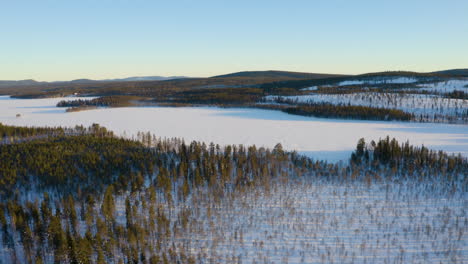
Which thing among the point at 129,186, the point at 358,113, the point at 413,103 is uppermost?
the point at 413,103

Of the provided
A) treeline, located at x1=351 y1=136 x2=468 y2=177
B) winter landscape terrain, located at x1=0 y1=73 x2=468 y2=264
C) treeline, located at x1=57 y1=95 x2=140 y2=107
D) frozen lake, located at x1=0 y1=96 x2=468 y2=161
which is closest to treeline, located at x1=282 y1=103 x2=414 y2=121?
frozen lake, located at x1=0 y1=96 x2=468 y2=161

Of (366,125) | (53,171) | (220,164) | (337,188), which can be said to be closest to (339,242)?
(337,188)

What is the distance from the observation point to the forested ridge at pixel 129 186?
8.95m

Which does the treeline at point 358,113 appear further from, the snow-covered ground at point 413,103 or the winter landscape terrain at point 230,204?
the winter landscape terrain at point 230,204

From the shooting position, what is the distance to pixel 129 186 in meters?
13.7

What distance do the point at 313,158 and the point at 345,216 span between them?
7.99 metres

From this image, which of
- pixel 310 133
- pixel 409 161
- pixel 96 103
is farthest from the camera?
pixel 96 103

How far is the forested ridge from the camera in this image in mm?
8945

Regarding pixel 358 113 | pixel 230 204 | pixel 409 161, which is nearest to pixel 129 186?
pixel 230 204

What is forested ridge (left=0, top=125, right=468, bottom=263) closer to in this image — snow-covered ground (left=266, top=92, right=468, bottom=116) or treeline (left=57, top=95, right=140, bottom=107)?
snow-covered ground (left=266, top=92, right=468, bottom=116)

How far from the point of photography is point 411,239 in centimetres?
924

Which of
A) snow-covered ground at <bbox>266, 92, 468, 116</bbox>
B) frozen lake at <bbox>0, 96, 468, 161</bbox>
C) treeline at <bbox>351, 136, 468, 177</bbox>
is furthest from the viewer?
snow-covered ground at <bbox>266, 92, 468, 116</bbox>

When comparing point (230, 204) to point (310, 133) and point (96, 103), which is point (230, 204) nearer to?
point (310, 133)

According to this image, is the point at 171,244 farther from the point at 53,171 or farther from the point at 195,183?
the point at 53,171
